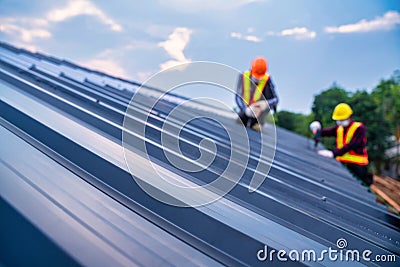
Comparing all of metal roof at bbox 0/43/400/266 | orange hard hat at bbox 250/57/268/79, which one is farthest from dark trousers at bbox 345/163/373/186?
metal roof at bbox 0/43/400/266

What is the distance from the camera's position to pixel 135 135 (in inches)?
66.7

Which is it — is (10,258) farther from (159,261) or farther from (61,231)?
(159,261)

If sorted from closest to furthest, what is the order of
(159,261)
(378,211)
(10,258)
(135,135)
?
(10,258), (159,261), (135,135), (378,211)

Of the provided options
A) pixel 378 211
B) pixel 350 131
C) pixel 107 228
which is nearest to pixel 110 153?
pixel 107 228

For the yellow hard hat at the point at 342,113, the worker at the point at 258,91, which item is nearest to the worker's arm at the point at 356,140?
the yellow hard hat at the point at 342,113

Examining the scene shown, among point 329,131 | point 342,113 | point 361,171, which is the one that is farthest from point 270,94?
point 361,171

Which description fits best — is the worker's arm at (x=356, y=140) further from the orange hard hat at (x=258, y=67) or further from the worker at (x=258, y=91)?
the orange hard hat at (x=258, y=67)

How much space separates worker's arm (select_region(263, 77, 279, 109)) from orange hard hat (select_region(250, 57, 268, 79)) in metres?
0.18

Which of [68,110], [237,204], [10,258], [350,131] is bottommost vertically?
[10,258]

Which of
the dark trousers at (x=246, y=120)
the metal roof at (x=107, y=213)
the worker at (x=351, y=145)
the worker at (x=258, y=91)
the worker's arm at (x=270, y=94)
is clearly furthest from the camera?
the worker at (x=351, y=145)

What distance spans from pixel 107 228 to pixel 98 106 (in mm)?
1702

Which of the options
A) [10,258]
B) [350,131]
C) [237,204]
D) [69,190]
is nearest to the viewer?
[10,258]

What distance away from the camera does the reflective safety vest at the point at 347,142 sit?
560cm

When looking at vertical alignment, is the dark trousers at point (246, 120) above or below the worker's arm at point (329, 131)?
below
